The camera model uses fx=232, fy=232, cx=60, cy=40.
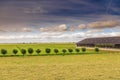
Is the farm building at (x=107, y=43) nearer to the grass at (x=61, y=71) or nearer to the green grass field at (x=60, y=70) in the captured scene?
the green grass field at (x=60, y=70)

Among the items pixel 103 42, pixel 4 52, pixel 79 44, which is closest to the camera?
pixel 4 52

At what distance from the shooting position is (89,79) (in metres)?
21.0

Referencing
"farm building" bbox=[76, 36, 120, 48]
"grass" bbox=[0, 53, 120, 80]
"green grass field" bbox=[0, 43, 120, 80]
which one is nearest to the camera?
"grass" bbox=[0, 53, 120, 80]

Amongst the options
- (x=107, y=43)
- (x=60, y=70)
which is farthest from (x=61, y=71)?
(x=107, y=43)

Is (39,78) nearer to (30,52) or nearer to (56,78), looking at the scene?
(56,78)

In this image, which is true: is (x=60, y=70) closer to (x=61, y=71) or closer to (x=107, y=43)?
(x=61, y=71)

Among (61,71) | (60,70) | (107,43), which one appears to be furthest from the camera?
(107,43)

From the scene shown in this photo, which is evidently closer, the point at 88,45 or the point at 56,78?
the point at 56,78

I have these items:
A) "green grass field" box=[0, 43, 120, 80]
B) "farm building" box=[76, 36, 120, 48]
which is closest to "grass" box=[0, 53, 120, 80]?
"green grass field" box=[0, 43, 120, 80]

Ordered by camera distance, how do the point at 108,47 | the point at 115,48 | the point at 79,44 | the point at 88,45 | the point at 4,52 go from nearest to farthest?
the point at 4,52, the point at 115,48, the point at 108,47, the point at 88,45, the point at 79,44

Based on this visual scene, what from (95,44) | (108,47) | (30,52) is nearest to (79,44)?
(95,44)

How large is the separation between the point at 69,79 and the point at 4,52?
45.5m

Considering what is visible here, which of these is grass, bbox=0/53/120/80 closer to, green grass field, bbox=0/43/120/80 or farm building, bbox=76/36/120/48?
green grass field, bbox=0/43/120/80

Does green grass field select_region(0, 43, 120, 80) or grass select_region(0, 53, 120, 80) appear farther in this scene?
green grass field select_region(0, 43, 120, 80)
